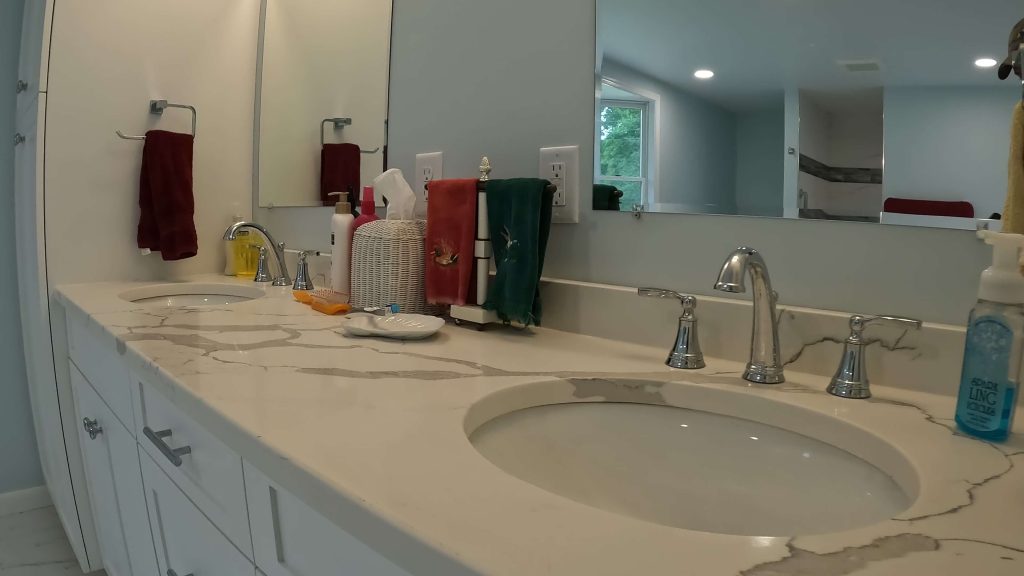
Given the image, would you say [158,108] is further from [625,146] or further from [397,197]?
[625,146]

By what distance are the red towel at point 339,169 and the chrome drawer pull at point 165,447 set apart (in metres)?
0.78

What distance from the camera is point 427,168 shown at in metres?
1.42

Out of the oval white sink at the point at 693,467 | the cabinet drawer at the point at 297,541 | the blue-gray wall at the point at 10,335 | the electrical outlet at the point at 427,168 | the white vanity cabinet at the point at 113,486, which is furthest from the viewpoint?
the blue-gray wall at the point at 10,335

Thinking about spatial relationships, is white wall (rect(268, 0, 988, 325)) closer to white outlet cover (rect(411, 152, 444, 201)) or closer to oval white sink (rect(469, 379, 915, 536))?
white outlet cover (rect(411, 152, 444, 201))

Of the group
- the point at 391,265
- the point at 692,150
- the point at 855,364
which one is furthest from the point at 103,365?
the point at 855,364

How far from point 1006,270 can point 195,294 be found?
1728 mm

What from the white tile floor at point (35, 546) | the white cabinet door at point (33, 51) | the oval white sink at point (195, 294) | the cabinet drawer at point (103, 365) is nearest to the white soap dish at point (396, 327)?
the cabinet drawer at point (103, 365)

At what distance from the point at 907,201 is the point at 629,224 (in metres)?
0.39

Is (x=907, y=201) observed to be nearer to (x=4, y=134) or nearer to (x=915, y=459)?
(x=915, y=459)

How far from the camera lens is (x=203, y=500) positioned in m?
0.82

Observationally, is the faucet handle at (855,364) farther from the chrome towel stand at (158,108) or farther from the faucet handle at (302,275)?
the chrome towel stand at (158,108)

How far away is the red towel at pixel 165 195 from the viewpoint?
1751mm

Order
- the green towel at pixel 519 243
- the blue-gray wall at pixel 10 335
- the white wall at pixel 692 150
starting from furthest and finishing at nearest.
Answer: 1. the blue-gray wall at pixel 10 335
2. the green towel at pixel 519 243
3. the white wall at pixel 692 150

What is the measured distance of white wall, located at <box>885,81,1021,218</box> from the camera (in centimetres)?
73
